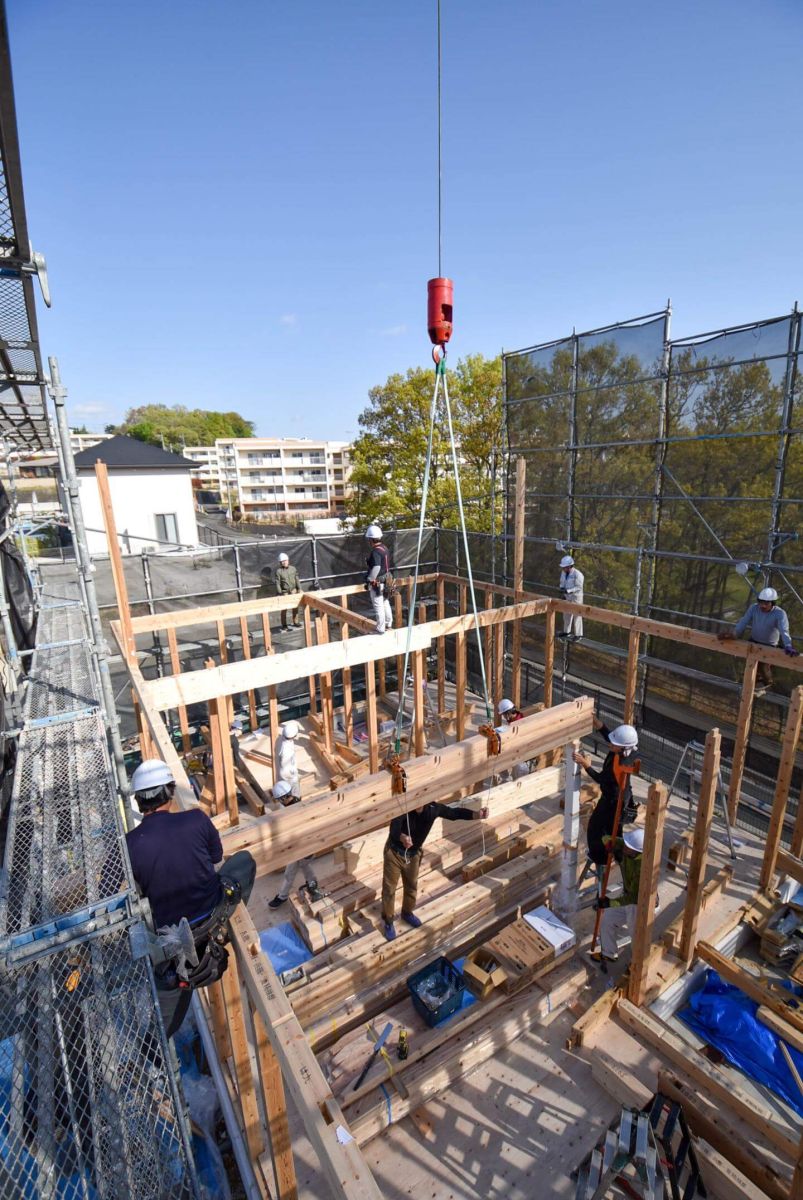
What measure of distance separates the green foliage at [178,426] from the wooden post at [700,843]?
7634cm

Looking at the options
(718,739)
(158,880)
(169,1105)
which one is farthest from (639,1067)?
(158,880)

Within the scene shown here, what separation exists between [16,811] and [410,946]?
144 inches

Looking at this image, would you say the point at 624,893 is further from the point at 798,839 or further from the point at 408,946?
the point at 798,839

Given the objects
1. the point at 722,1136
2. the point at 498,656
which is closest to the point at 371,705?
the point at 498,656

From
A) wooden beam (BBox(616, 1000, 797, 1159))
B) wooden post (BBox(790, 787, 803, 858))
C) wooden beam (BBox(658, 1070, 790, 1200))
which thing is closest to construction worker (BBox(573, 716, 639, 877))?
wooden beam (BBox(616, 1000, 797, 1159))

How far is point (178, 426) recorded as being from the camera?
81.9 metres

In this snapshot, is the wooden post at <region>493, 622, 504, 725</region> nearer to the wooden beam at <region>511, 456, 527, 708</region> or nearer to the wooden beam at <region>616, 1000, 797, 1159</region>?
the wooden beam at <region>511, 456, 527, 708</region>

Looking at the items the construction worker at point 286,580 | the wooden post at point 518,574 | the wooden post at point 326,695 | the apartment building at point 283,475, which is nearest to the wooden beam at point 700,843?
the wooden post at point 518,574

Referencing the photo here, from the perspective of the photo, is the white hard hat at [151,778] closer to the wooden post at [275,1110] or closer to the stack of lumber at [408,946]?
the wooden post at [275,1110]

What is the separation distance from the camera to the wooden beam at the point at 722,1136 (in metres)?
3.65

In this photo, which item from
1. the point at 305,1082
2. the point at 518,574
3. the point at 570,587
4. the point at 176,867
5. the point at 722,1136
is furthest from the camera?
the point at 518,574

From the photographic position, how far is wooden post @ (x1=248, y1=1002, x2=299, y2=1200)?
288cm

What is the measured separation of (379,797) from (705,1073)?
3.23 m

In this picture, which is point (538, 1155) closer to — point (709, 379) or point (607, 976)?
point (607, 976)
